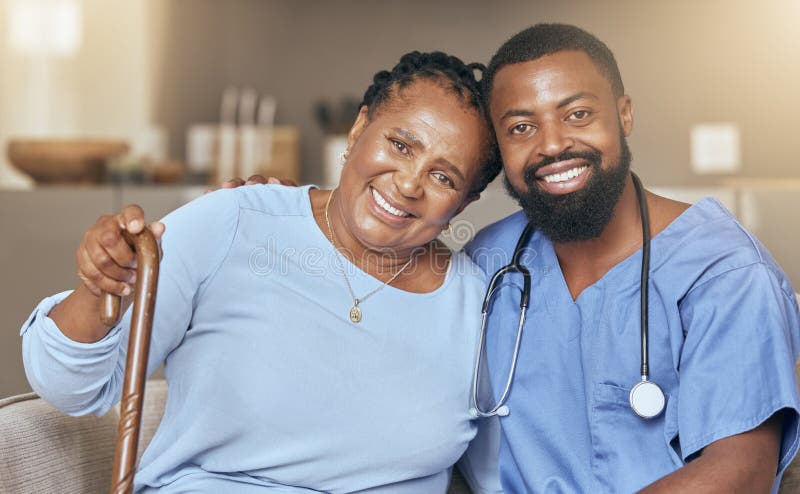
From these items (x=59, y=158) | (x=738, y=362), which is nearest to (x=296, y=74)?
(x=59, y=158)

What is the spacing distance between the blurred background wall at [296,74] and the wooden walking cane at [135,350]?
1783 mm

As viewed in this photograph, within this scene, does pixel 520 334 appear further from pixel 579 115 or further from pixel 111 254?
pixel 111 254

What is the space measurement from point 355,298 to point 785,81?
287cm

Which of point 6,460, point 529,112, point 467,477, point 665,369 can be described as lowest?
point 467,477

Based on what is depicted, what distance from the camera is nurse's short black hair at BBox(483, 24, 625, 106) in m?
1.31

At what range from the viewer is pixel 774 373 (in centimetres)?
112

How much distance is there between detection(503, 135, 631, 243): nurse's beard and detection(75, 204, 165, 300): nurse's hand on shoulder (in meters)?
0.59

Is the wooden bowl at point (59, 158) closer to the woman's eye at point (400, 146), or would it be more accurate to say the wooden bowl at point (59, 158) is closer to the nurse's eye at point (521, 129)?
the woman's eye at point (400, 146)

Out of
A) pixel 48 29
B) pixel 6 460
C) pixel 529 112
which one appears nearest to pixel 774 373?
pixel 529 112

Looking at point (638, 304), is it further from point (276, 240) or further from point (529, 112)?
point (276, 240)

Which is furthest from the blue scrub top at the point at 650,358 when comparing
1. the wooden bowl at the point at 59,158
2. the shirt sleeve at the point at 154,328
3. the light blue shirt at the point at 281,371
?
the wooden bowl at the point at 59,158

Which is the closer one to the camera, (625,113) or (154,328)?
(154,328)

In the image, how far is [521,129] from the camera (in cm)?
131

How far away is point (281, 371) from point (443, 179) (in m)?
0.37
